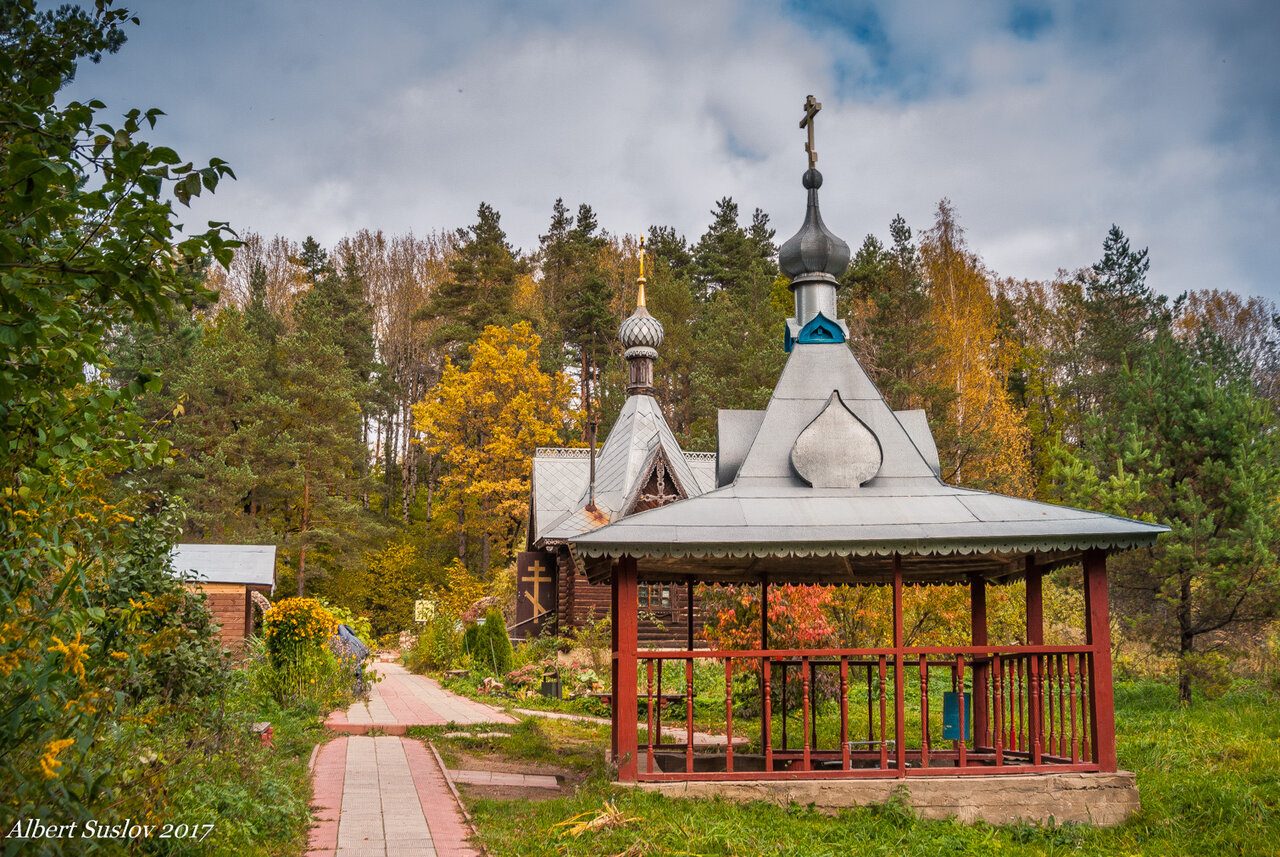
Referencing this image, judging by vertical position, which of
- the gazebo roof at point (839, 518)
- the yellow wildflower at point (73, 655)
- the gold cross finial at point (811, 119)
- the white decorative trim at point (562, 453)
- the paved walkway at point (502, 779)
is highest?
the gold cross finial at point (811, 119)

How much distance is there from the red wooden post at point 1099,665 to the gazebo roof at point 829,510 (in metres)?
0.21

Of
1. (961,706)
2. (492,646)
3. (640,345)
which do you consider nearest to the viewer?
(961,706)

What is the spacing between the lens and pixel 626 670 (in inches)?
290

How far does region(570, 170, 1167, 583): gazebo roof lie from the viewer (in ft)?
23.7

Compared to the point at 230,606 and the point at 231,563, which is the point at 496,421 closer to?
the point at 231,563

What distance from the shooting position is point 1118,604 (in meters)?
16.1

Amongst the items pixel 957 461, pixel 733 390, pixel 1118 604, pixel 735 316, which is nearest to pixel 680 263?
pixel 735 316

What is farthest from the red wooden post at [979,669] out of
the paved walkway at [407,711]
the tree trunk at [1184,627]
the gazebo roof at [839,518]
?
the paved walkway at [407,711]

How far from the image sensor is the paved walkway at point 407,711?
11.9m

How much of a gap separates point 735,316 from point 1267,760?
27203 millimetres

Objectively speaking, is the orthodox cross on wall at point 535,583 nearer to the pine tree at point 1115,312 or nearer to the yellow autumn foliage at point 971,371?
the yellow autumn foliage at point 971,371

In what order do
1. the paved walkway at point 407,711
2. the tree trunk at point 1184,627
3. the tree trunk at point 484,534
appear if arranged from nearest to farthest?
1. the paved walkway at point 407,711
2. the tree trunk at point 1184,627
3. the tree trunk at point 484,534

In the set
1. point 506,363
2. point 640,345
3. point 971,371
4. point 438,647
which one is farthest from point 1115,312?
point 438,647

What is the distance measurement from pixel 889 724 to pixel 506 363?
898 inches
